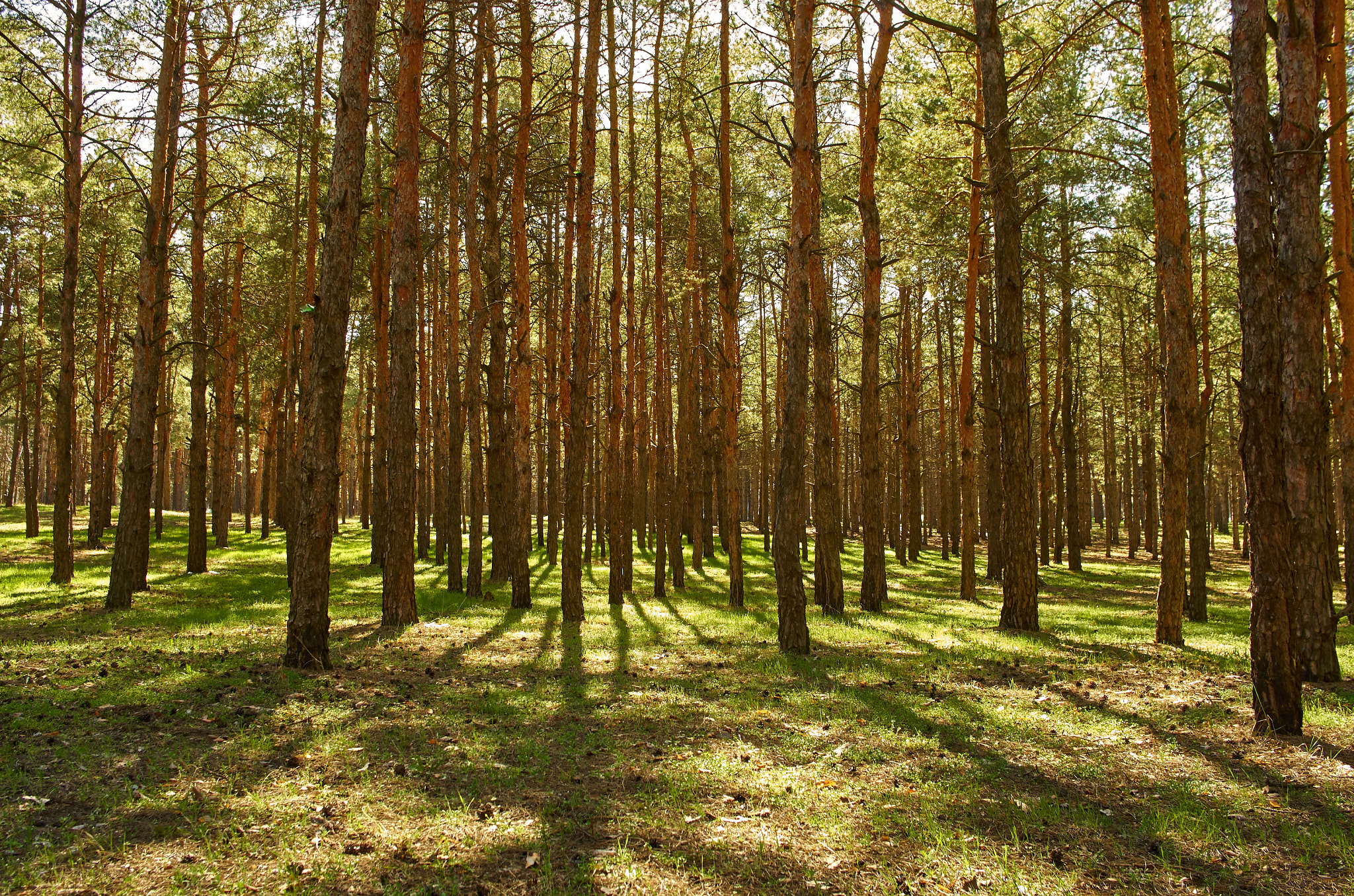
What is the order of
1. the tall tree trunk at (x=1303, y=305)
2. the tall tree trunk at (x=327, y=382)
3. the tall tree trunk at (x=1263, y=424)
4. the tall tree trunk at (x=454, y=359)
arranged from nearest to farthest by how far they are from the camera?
the tall tree trunk at (x=1263, y=424), the tall tree trunk at (x=1303, y=305), the tall tree trunk at (x=327, y=382), the tall tree trunk at (x=454, y=359)

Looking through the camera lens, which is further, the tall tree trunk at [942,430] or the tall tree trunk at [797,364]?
the tall tree trunk at [942,430]

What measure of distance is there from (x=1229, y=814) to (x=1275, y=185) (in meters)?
5.12

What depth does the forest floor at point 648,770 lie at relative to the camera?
3660 mm

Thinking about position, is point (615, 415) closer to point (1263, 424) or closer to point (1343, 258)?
point (1263, 424)

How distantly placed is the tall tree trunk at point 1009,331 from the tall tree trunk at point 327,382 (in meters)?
8.45

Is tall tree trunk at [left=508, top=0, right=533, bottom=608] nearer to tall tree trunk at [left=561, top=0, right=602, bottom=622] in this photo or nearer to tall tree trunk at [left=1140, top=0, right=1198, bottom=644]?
tall tree trunk at [left=561, top=0, right=602, bottom=622]

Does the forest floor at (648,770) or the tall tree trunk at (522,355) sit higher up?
the tall tree trunk at (522,355)

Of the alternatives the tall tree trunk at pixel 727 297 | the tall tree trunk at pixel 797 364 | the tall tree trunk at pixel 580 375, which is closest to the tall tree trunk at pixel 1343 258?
the tall tree trunk at pixel 797 364

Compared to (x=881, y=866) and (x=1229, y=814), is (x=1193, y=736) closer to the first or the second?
(x=1229, y=814)

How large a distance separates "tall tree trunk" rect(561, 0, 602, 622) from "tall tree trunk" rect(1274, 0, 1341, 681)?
8561 mm

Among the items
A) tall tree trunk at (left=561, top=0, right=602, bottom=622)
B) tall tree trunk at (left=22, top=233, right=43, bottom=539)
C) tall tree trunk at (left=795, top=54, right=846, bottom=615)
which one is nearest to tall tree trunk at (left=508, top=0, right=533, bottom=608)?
tall tree trunk at (left=561, top=0, right=602, bottom=622)

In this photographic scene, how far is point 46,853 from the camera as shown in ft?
11.6

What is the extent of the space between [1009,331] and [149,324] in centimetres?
1351

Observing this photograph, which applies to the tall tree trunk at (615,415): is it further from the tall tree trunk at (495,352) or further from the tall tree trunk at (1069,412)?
the tall tree trunk at (1069,412)
